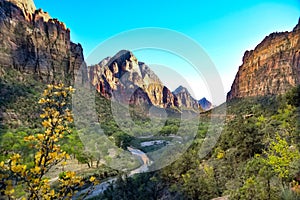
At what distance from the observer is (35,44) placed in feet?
224

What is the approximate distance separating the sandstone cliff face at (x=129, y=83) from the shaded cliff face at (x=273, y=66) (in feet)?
87.7

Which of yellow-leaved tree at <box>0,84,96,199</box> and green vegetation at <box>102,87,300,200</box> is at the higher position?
yellow-leaved tree at <box>0,84,96,199</box>

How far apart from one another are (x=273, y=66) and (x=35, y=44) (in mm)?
68842

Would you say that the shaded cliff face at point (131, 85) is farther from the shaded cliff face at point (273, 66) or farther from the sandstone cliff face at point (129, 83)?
the shaded cliff face at point (273, 66)

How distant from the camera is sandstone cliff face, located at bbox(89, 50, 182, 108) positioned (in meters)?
73.0

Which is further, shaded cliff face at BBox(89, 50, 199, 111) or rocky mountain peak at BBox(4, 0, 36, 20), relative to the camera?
shaded cliff face at BBox(89, 50, 199, 111)

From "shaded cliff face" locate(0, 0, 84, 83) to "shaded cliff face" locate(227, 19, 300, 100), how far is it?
56.0m

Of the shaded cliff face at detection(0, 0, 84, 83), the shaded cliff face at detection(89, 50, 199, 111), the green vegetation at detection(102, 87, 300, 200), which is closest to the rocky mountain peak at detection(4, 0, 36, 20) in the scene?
the shaded cliff face at detection(0, 0, 84, 83)

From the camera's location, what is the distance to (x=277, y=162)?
730 centimetres

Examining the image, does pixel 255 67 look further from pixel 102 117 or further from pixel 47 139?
pixel 47 139

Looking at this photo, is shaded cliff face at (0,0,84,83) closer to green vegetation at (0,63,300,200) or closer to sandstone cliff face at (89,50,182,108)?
green vegetation at (0,63,300,200)

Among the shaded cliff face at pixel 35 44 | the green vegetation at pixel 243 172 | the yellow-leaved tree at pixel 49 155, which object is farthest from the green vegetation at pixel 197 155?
the shaded cliff face at pixel 35 44

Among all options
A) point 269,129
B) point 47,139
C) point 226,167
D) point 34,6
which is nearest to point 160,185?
point 226,167

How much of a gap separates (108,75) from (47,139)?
93881 millimetres
